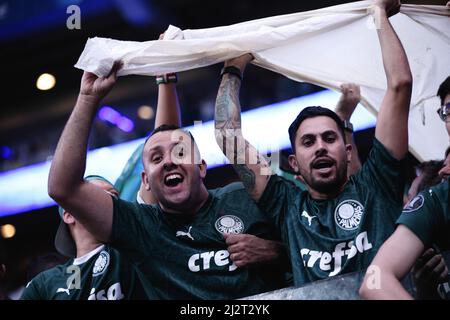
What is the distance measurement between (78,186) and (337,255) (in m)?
1.13

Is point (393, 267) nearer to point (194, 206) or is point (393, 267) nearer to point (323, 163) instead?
point (323, 163)

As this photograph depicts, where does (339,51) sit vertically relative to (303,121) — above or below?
above

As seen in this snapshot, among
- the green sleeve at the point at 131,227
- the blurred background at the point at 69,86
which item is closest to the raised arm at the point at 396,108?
the green sleeve at the point at 131,227

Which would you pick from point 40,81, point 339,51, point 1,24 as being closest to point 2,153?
point 40,81

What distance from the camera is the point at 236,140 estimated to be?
3.38 m

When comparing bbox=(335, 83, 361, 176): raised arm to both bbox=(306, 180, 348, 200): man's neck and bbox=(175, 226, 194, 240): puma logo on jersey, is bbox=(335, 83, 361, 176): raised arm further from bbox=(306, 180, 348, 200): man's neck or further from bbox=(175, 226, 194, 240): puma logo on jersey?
bbox=(175, 226, 194, 240): puma logo on jersey

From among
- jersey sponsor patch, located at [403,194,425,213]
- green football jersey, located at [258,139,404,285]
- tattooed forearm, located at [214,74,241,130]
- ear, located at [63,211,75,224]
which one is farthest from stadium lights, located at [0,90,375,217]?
jersey sponsor patch, located at [403,194,425,213]

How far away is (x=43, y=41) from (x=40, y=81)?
790mm

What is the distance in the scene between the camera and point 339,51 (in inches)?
145

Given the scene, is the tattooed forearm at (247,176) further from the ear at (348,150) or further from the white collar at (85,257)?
the white collar at (85,257)

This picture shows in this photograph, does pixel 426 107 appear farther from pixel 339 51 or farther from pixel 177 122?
pixel 177 122

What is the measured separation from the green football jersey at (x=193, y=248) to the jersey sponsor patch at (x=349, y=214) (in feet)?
1.15

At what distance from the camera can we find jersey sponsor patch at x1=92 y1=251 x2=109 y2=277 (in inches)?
135

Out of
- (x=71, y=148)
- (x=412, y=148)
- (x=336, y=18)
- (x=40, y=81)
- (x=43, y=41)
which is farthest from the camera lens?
(x=40, y=81)
